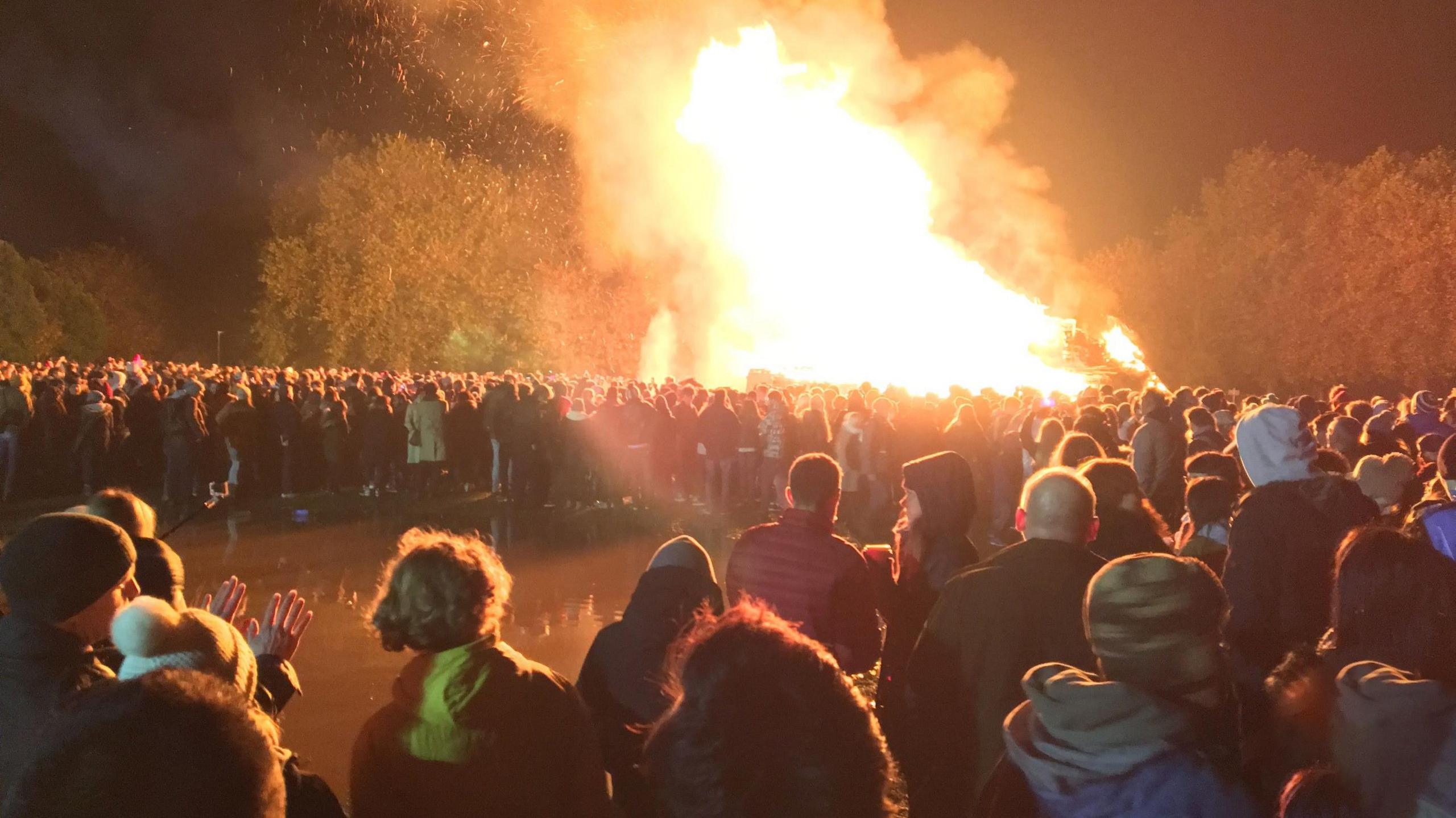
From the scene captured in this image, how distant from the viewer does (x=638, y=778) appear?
4.16 meters

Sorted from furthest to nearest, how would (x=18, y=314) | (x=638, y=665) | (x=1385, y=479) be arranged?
(x=18, y=314) < (x=1385, y=479) < (x=638, y=665)

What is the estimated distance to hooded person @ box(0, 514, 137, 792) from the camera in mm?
3104

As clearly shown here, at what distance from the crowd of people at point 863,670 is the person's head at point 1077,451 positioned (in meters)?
0.02

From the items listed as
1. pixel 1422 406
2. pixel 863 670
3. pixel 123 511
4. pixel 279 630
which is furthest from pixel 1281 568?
pixel 1422 406

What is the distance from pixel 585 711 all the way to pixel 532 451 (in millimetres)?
13472

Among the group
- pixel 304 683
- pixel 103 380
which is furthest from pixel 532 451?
pixel 304 683

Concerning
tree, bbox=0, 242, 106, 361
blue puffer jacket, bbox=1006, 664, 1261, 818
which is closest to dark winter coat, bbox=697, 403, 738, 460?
blue puffer jacket, bbox=1006, 664, 1261, 818

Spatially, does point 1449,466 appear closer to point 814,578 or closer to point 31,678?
point 814,578

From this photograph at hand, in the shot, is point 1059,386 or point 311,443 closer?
point 311,443

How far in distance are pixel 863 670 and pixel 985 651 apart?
3.10 feet

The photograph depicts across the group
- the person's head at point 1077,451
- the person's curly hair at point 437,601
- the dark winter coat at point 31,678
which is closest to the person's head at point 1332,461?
the person's head at point 1077,451

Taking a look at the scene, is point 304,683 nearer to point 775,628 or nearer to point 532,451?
point 775,628

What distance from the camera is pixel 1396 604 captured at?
→ 3.14 metres

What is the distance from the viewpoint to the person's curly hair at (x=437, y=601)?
10.0 feet
